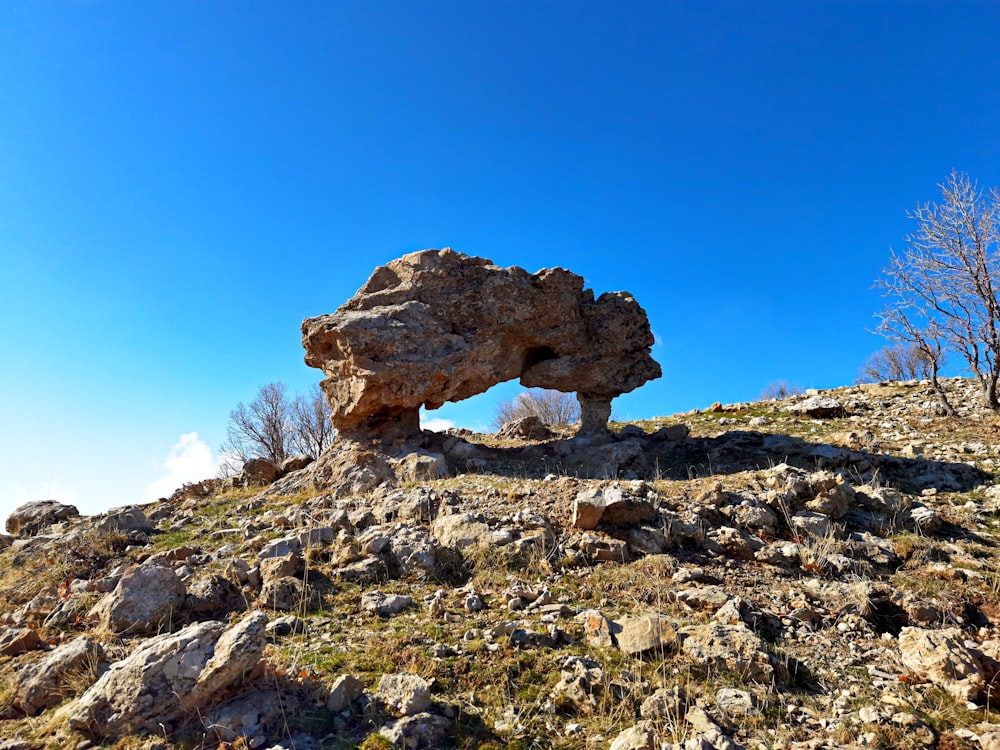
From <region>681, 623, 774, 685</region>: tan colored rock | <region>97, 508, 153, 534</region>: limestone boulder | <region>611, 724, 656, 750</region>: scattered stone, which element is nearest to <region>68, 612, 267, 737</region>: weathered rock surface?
<region>611, 724, 656, 750</region>: scattered stone

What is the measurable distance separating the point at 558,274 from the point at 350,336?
603cm

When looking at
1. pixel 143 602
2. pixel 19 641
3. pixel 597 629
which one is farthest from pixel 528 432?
pixel 19 641

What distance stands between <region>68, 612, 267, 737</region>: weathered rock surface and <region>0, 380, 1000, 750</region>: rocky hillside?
17 millimetres

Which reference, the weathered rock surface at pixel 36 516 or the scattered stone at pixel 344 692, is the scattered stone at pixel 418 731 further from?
the weathered rock surface at pixel 36 516

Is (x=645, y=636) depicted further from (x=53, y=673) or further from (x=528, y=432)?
(x=528, y=432)

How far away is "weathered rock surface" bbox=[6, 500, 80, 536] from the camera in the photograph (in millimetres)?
13219

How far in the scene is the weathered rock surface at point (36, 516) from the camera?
520 inches

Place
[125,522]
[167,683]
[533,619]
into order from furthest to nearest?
[125,522]
[533,619]
[167,683]

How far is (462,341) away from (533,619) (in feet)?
30.3

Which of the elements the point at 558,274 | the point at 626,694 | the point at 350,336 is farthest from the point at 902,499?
the point at 350,336

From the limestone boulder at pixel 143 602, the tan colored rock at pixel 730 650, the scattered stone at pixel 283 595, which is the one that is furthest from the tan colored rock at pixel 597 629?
the limestone boulder at pixel 143 602

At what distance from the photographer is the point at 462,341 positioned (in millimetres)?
14320

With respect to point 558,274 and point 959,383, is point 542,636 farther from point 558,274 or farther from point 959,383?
Answer: point 959,383

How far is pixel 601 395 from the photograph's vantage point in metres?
16.0
